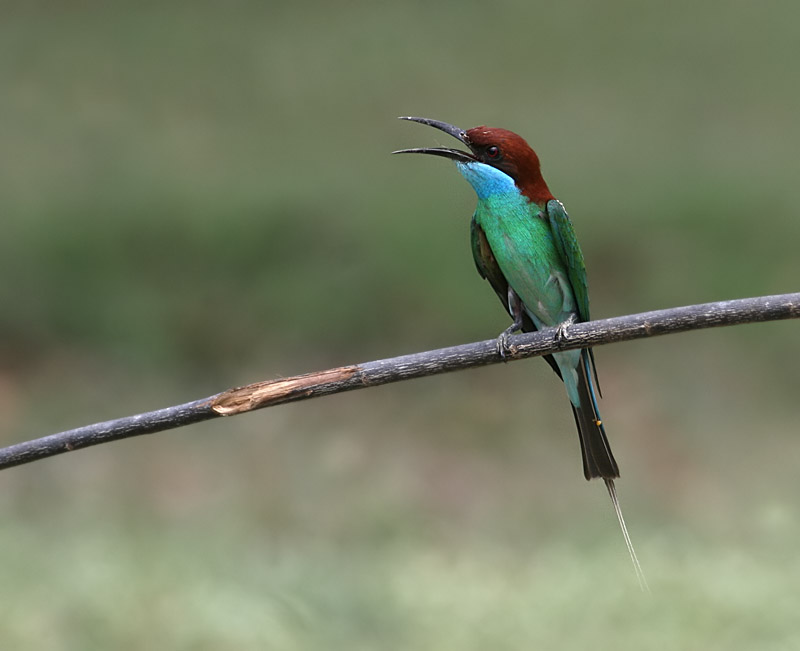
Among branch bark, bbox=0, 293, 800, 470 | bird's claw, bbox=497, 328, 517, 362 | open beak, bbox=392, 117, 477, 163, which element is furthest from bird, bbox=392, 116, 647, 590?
branch bark, bbox=0, 293, 800, 470

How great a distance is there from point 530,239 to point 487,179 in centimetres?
15

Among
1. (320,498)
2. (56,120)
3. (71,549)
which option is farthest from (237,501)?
(56,120)

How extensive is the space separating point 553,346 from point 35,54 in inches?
147

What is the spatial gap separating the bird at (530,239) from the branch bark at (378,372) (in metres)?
0.54

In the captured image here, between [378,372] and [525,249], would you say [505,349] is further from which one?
[525,249]

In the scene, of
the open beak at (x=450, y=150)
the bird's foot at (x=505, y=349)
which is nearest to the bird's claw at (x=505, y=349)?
the bird's foot at (x=505, y=349)

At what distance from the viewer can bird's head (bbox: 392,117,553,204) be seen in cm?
203

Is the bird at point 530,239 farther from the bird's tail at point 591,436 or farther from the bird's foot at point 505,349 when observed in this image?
the bird's foot at point 505,349

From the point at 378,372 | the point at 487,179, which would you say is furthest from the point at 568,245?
the point at 378,372

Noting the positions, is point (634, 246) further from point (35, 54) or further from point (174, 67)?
point (35, 54)

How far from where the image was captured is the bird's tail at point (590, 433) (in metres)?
1.96

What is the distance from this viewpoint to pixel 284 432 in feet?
12.1

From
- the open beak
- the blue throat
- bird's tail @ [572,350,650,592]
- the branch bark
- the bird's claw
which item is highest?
the open beak

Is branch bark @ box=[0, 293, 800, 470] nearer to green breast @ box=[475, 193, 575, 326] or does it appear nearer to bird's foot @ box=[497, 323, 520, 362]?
bird's foot @ box=[497, 323, 520, 362]
